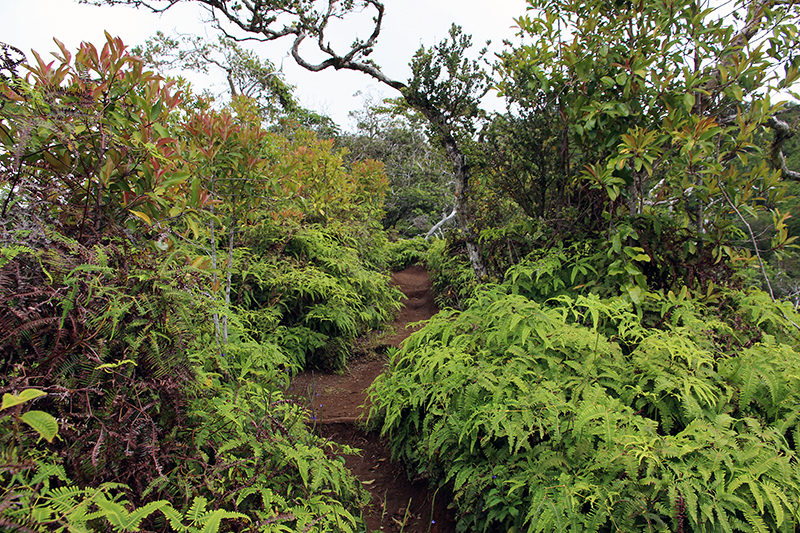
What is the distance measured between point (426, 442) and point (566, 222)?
117 inches

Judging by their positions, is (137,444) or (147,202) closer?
(137,444)

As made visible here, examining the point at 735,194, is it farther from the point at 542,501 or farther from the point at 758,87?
the point at 542,501

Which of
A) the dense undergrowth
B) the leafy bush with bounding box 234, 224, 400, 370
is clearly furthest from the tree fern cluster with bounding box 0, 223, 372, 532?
the leafy bush with bounding box 234, 224, 400, 370

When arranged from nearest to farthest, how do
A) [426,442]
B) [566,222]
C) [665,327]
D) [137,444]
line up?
1. [137,444]
2. [426,442]
3. [665,327]
4. [566,222]

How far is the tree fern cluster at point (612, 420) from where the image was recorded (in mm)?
1923

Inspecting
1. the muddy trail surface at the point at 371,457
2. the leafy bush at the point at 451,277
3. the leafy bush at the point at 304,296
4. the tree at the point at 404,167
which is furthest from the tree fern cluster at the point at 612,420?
the tree at the point at 404,167

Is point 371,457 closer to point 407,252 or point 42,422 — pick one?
point 42,422

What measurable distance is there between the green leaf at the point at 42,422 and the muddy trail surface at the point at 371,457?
186 centimetres

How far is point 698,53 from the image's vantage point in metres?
3.66

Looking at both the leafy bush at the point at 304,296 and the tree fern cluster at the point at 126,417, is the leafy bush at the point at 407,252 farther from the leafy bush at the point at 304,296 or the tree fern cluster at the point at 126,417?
the tree fern cluster at the point at 126,417

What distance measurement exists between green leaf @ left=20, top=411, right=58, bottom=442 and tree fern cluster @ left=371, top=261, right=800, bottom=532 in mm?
1899

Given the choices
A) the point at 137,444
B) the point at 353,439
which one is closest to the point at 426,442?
the point at 353,439

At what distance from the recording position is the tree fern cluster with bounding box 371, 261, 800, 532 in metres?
1.92

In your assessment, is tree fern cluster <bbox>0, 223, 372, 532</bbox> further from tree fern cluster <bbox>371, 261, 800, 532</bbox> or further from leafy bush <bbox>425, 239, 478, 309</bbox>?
leafy bush <bbox>425, 239, 478, 309</bbox>
